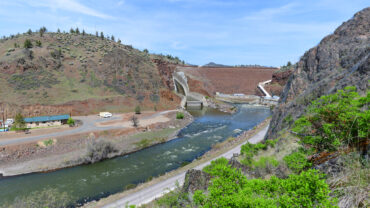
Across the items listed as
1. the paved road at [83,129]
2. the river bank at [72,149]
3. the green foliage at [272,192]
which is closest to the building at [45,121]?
the paved road at [83,129]

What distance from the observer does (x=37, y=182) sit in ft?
66.6

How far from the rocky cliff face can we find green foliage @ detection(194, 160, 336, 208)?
45.9ft

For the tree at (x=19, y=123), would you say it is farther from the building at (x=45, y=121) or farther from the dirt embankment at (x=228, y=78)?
the dirt embankment at (x=228, y=78)

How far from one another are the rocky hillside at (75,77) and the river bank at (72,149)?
52.4 feet

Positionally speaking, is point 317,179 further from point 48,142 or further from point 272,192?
point 48,142

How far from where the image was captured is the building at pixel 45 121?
32.8m

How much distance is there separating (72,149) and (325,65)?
3553 centimetres

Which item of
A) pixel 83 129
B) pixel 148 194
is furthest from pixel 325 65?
pixel 83 129

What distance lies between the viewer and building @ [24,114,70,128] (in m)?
32.8

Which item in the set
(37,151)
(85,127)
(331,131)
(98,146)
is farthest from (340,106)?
(85,127)

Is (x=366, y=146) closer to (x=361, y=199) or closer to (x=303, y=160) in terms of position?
(x=303, y=160)

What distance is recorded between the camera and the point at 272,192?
4.86 metres

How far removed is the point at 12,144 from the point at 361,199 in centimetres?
3424

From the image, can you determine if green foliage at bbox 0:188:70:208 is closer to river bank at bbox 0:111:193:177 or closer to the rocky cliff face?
river bank at bbox 0:111:193:177
